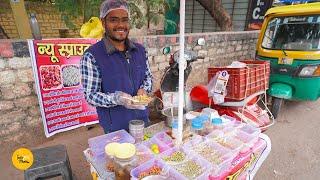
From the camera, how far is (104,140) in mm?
1691

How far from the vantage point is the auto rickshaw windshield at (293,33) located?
3982mm

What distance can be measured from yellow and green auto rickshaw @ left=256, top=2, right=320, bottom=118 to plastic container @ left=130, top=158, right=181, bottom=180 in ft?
11.4

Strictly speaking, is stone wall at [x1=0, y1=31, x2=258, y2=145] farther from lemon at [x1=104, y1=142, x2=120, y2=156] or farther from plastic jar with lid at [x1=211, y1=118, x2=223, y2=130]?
plastic jar with lid at [x1=211, y1=118, x2=223, y2=130]

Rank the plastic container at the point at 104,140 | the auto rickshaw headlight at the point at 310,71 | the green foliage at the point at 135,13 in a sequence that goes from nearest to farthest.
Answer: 1. the plastic container at the point at 104,140
2. the green foliage at the point at 135,13
3. the auto rickshaw headlight at the point at 310,71

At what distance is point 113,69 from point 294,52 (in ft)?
11.7

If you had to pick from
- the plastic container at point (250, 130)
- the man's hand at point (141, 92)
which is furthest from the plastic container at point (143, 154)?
the plastic container at point (250, 130)

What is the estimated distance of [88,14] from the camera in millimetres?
3383

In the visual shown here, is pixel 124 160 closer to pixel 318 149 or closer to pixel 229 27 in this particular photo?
pixel 318 149

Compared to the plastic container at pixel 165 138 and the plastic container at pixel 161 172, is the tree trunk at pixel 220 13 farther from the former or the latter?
the plastic container at pixel 161 172

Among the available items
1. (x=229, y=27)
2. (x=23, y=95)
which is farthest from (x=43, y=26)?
(x=229, y=27)

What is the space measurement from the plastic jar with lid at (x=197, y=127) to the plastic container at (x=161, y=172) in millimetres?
484

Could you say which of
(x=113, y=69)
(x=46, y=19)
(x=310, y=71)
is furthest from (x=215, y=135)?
(x=46, y=19)

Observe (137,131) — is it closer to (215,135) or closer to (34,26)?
(215,135)

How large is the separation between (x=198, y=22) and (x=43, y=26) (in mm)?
6517
